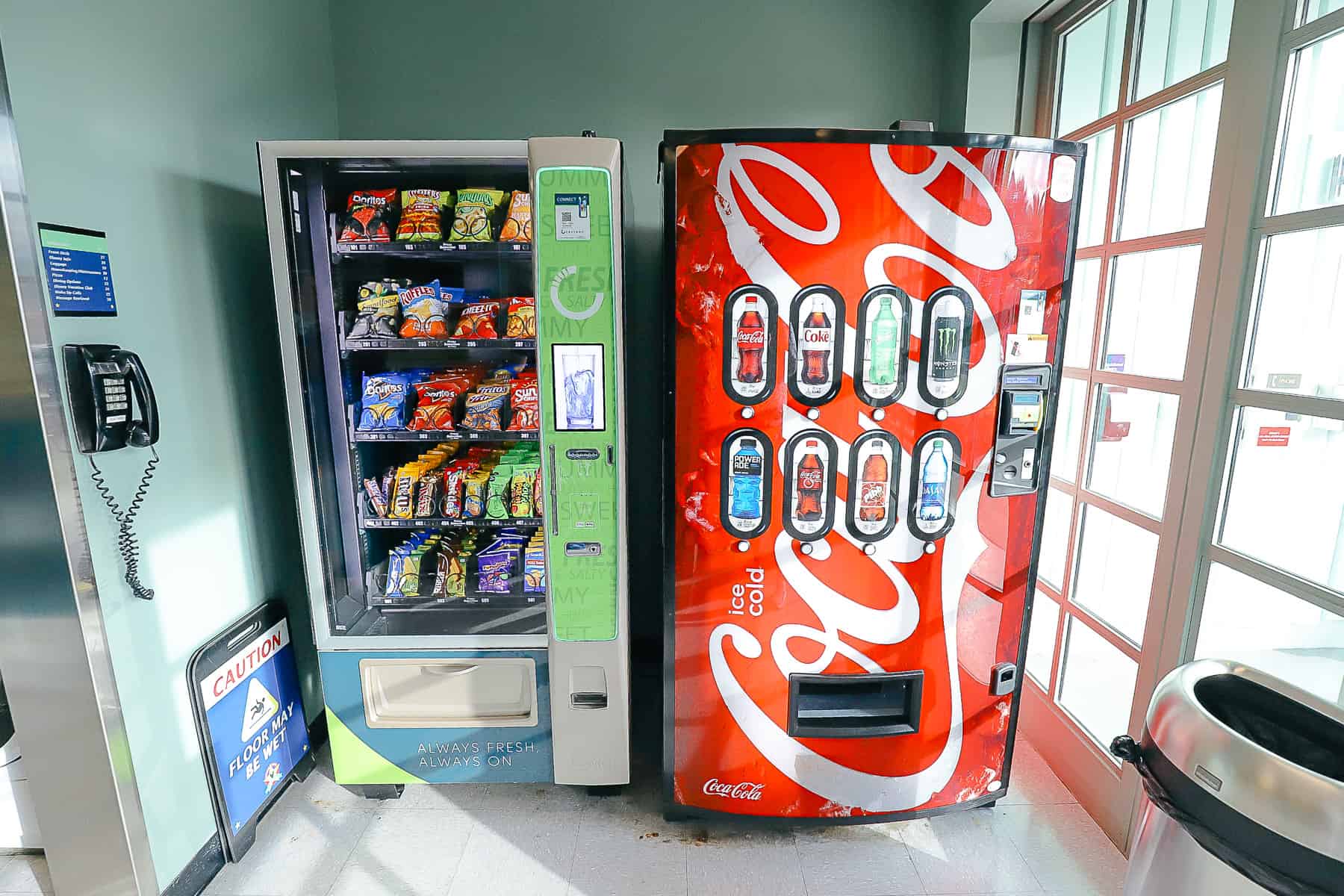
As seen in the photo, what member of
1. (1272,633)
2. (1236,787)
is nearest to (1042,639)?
(1272,633)

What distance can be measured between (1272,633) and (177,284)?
274cm

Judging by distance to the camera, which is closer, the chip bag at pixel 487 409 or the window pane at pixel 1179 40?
the window pane at pixel 1179 40

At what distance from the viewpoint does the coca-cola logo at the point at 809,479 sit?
163 cm

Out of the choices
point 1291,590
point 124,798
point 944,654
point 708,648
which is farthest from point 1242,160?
point 124,798

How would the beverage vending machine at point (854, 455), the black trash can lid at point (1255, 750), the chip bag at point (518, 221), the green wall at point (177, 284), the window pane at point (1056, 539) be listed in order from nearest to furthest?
the black trash can lid at point (1255, 750)
the green wall at point (177, 284)
the beverage vending machine at point (854, 455)
the chip bag at point (518, 221)
the window pane at point (1056, 539)

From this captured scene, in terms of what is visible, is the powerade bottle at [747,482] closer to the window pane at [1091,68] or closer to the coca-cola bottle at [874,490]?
the coca-cola bottle at [874,490]

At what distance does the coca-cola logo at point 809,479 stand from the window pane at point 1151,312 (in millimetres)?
943

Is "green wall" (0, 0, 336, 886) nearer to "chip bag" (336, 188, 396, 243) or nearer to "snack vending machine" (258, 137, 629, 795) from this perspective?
"snack vending machine" (258, 137, 629, 795)

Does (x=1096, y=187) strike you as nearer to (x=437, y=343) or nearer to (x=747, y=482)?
(x=747, y=482)

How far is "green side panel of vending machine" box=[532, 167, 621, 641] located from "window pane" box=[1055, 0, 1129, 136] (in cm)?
154

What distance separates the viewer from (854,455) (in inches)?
63.7

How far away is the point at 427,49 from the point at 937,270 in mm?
1958

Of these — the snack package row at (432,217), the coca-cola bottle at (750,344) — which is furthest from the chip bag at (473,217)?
the coca-cola bottle at (750,344)

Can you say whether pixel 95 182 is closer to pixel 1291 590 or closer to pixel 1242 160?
pixel 1242 160
